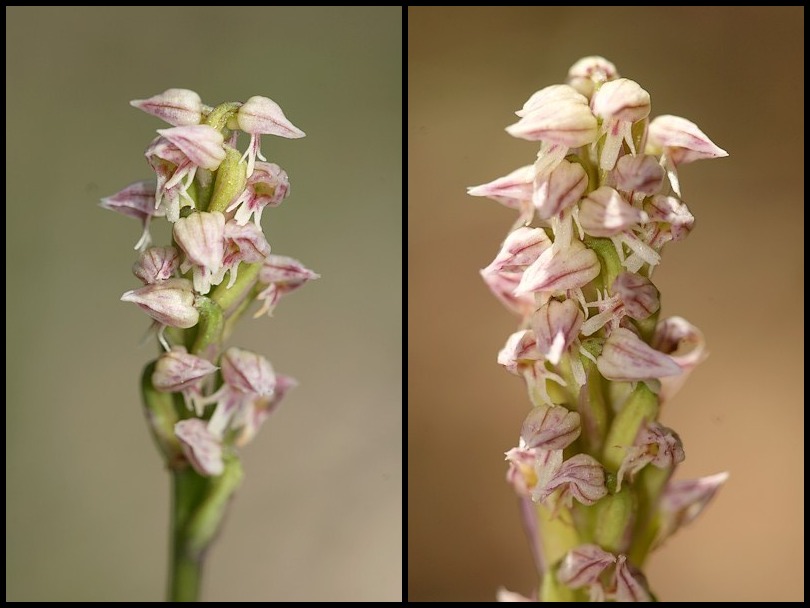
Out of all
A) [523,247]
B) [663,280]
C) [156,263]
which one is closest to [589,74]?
[523,247]

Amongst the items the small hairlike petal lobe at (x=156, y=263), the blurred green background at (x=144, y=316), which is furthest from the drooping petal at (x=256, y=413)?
the blurred green background at (x=144, y=316)

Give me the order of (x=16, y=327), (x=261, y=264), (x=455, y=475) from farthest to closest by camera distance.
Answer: (x=16, y=327) → (x=455, y=475) → (x=261, y=264)

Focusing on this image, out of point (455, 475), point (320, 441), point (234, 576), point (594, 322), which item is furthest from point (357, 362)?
point (594, 322)

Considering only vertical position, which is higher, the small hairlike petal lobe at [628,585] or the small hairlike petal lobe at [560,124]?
the small hairlike petal lobe at [560,124]

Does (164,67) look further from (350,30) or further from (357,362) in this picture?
A: (357,362)

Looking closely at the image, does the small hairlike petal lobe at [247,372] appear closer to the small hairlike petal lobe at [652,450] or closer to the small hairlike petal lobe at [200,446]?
the small hairlike petal lobe at [200,446]

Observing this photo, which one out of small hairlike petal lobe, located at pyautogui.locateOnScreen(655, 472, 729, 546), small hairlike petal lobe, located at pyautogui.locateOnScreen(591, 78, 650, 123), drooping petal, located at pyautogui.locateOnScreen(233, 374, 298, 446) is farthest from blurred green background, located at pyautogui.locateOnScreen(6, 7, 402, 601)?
small hairlike petal lobe, located at pyautogui.locateOnScreen(591, 78, 650, 123)
